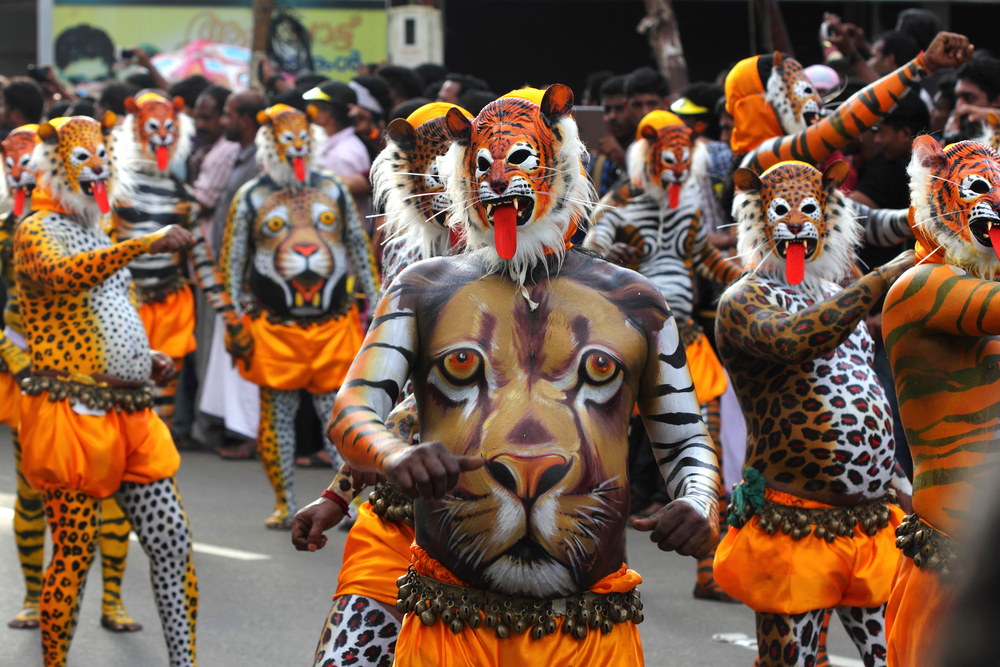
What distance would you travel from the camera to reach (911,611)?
9.76ft

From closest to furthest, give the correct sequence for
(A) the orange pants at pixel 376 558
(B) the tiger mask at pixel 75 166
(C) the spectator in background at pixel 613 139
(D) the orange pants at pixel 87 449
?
(A) the orange pants at pixel 376 558 < (D) the orange pants at pixel 87 449 < (B) the tiger mask at pixel 75 166 < (C) the spectator in background at pixel 613 139

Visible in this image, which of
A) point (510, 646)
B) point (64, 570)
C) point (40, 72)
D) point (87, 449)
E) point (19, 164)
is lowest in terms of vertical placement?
point (64, 570)

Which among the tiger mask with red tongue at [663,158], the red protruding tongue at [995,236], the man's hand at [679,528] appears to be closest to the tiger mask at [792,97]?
the tiger mask with red tongue at [663,158]

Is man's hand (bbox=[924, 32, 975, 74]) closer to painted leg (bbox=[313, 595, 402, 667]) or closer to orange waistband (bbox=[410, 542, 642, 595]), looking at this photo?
orange waistband (bbox=[410, 542, 642, 595])

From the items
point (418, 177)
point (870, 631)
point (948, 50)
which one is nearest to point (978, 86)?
point (948, 50)

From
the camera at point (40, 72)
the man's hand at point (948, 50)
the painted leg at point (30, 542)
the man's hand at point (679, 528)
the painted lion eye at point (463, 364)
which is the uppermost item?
the camera at point (40, 72)

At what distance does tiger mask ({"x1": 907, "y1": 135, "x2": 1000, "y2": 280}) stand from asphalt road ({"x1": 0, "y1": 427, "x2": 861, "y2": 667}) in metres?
2.51

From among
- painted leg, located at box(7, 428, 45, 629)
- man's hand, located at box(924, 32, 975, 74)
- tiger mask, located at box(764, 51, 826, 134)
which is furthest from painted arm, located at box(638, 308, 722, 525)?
painted leg, located at box(7, 428, 45, 629)

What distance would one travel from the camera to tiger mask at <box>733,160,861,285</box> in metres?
3.83

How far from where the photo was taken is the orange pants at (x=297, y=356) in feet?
23.6

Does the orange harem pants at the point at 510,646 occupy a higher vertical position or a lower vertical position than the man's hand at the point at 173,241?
lower

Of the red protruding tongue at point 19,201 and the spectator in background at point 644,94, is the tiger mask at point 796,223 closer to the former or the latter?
the red protruding tongue at point 19,201

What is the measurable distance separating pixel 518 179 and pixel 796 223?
5.24 ft

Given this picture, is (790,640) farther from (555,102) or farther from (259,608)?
(259,608)
